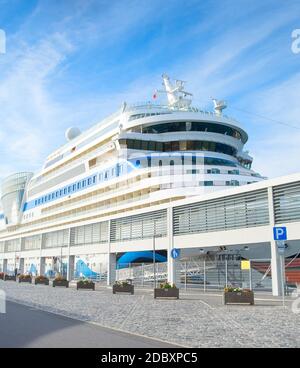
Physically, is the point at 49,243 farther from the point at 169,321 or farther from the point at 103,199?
the point at 169,321

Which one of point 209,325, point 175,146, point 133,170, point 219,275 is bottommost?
point 209,325

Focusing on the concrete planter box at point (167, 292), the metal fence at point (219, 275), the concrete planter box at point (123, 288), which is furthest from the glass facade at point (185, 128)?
the concrete planter box at point (167, 292)

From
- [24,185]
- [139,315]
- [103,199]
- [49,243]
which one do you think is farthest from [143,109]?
[24,185]

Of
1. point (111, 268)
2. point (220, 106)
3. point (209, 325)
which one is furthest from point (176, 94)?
point (209, 325)

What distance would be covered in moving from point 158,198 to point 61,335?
28065 mm

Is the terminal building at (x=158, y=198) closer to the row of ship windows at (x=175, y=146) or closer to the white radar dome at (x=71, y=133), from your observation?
Result: the row of ship windows at (x=175, y=146)

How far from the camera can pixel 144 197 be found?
40.0 m

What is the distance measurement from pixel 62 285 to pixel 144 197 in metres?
10.9

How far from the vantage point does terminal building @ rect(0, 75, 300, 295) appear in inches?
1024

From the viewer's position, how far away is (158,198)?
37.5 metres

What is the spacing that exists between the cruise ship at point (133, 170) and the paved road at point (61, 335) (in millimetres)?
21967

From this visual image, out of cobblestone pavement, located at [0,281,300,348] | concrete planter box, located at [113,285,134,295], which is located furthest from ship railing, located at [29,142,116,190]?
cobblestone pavement, located at [0,281,300,348]

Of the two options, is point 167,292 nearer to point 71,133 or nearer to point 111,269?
point 111,269

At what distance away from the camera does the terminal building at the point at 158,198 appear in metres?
26.0
